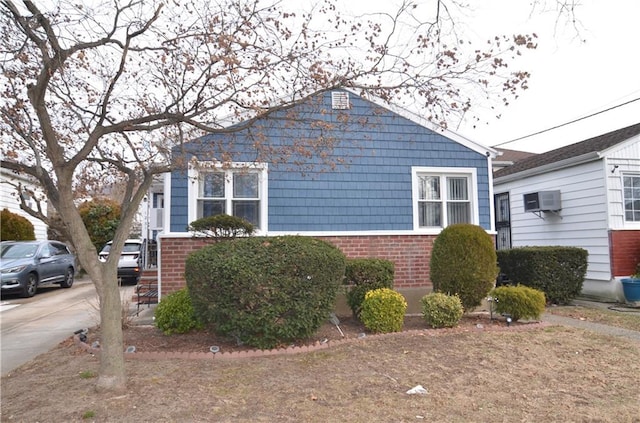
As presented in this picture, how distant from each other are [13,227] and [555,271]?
17.9 m

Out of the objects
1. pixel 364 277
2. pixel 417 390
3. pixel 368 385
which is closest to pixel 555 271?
pixel 364 277

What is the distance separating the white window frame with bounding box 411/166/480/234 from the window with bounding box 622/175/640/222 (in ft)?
12.8

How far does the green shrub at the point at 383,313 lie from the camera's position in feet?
22.4

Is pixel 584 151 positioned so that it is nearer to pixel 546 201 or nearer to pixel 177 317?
Answer: pixel 546 201

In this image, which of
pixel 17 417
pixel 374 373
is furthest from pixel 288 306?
pixel 17 417

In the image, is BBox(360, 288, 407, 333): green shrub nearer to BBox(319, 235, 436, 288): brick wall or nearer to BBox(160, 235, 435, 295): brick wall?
BBox(160, 235, 435, 295): brick wall

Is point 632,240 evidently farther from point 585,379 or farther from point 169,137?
point 169,137

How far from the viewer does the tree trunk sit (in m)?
4.59

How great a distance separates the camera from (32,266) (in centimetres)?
1292

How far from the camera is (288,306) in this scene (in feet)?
19.1

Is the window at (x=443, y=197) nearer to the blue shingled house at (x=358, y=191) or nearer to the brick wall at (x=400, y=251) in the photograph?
the blue shingled house at (x=358, y=191)

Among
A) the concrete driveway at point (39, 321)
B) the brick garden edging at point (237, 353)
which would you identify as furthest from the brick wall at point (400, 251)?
the concrete driveway at point (39, 321)

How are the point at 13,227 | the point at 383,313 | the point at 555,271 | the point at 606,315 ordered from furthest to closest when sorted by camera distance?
the point at 13,227 < the point at 555,271 < the point at 606,315 < the point at 383,313

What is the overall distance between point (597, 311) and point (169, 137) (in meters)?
8.58
